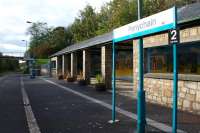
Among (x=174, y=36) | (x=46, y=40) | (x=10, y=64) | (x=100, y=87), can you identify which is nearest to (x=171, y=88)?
(x=174, y=36)

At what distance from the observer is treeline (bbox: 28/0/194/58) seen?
54250 millimetres

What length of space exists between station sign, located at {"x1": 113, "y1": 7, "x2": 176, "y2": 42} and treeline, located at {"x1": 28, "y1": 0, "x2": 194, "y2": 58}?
119 feet

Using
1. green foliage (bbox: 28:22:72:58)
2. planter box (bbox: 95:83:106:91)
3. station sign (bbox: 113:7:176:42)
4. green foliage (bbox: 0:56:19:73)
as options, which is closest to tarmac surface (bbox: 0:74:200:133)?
station sign (bbox: 113:7:176:42)

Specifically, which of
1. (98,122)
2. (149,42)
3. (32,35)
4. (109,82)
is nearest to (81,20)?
(32,35)

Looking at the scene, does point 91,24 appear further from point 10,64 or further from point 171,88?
point 10,64

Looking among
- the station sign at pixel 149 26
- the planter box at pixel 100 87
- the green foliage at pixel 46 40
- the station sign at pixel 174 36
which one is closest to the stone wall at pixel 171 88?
the station sign at pixel 149 26

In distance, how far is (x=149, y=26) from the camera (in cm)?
861

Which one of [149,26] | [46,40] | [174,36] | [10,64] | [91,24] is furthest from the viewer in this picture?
[10,64]

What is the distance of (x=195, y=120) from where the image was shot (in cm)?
1145

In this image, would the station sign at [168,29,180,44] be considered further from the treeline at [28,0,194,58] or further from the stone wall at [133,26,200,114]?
the treeline at [28,0,194,58]

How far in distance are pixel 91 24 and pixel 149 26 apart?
6543 cm

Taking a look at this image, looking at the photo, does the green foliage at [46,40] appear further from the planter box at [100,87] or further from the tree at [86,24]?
the planter box at [100,87]

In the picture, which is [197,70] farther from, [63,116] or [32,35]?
[32,35]

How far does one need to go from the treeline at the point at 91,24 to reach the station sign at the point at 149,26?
119 ft
